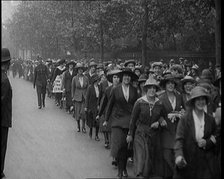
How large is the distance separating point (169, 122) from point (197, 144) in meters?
1.84

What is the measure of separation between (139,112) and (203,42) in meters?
22.5

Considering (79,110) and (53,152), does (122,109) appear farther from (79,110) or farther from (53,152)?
(79,110)

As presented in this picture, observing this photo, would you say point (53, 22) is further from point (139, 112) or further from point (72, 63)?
point (139, 112)

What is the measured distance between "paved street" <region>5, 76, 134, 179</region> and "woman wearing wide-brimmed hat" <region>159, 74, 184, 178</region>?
1.24 m

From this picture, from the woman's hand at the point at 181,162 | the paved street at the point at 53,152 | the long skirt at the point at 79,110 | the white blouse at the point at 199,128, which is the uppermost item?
the white blouse at the point at 199,128

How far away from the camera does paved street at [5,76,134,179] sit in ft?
29.5

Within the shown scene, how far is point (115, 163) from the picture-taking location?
9.59 meters

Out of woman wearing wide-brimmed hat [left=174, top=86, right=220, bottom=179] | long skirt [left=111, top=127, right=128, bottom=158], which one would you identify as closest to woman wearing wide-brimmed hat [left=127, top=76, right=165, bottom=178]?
long skirt [left=111, top=127, right=128, bottom=158]

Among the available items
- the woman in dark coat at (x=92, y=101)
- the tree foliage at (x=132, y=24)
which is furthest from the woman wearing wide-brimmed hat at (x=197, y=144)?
the tree foliage at (x=132, y=24)

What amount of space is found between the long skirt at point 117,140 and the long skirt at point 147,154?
639mm

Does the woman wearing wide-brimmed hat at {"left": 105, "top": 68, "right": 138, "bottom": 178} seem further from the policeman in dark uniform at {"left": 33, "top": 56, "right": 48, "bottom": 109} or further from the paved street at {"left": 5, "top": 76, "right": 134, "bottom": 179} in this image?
the policeman in dark uniform at {"left": 33, "top": 56, "right": 48, "bottom": 109}

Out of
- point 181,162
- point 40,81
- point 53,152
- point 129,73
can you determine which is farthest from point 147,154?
point 40,81

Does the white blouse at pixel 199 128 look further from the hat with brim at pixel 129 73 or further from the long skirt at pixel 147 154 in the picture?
the hat with brim at pixel 129 73

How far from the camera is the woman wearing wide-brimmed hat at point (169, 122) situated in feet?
26.3
